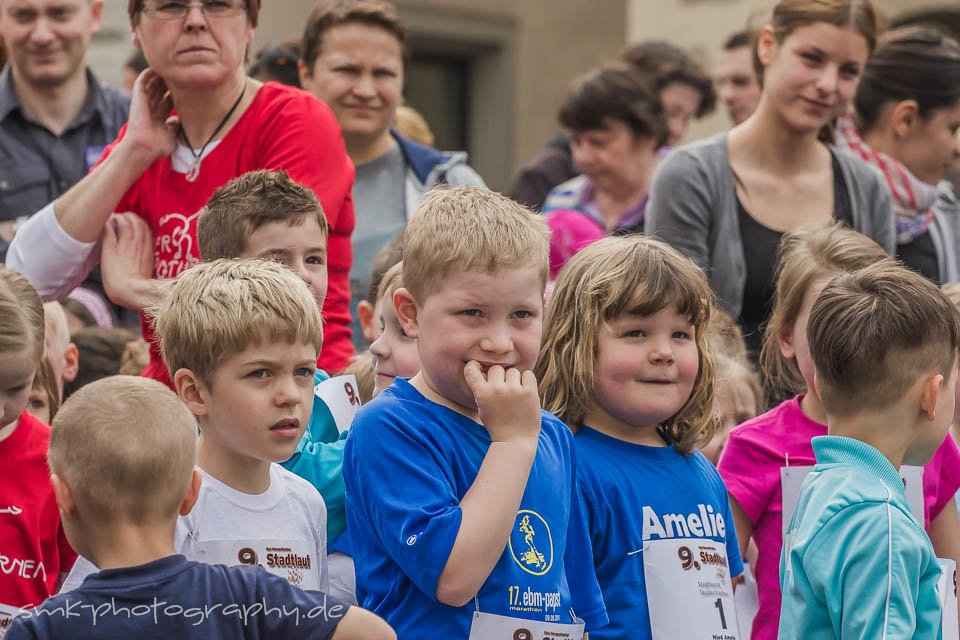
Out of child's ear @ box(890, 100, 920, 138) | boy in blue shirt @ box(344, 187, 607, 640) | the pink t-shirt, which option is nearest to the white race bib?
the pink t-shirt

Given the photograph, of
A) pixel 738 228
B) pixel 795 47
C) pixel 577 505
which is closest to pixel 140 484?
pixel 577 505

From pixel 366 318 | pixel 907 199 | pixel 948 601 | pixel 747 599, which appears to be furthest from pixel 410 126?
pixel 948 601

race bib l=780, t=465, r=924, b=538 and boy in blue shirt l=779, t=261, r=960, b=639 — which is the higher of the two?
boy in blue shirt l=779, t=261, r=960, b=639

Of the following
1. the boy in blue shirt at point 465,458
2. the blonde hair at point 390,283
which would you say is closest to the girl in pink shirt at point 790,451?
the boy in blue shirt at point 465,458

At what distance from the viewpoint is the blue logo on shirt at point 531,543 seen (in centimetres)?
291

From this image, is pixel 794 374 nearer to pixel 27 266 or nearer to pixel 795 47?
pixel 795 47

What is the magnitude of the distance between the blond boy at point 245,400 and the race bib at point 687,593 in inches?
30.7

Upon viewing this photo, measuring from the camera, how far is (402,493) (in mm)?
2826

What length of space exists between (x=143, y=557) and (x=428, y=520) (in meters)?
0.54

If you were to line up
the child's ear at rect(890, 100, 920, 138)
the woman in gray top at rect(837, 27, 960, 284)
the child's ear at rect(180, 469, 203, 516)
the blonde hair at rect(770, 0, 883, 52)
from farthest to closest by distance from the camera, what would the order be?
the child's ear at rect(890, 100, 920, 138)
the woman in gray top at rect(837, 27, 960, 284)
the blonde hair at rect(770, 0, 883, 52)
the child's ear at rect(180, 469, 203, 516)

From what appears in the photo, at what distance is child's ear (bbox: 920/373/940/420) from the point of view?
10.3ft

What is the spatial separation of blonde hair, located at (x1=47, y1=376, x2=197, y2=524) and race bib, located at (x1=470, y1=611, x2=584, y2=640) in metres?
0.64

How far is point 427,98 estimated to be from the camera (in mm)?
14305

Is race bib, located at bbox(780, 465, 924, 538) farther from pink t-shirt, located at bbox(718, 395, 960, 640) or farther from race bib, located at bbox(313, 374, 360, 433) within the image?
race bib, located at bbox(313, 374, 360, 433)
